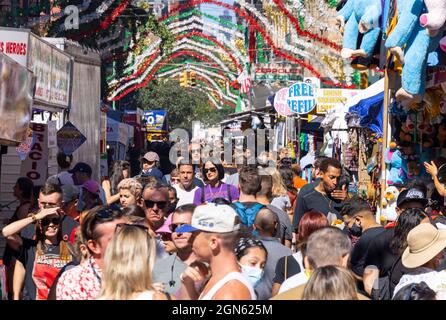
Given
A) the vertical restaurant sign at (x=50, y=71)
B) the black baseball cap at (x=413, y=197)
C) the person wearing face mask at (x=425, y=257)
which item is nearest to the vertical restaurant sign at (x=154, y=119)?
the vertical restaurant sign at (x=50, y=71)

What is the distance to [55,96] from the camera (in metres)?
15.0

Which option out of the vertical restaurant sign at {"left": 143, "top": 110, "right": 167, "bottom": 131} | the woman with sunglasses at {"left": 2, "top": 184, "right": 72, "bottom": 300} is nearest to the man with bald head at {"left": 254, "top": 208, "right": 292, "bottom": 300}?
the woman with sunglasses at {"left": 2, "top": 184, "right": 72, "bottom": 300}

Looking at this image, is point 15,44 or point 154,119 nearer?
point 15,44

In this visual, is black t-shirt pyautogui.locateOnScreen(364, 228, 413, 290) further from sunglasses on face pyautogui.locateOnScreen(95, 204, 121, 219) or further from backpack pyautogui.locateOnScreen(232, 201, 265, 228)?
sunglasses on face pyautogui.locateOnScreen(95, 204, 121, 219)

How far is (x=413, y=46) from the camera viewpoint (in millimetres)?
11727

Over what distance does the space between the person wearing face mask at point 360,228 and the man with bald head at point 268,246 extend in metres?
0.57

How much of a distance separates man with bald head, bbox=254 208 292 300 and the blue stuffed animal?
154 inches

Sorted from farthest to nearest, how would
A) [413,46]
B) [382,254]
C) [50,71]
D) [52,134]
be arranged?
[52,134], [50,71], [413,46], [382,254]

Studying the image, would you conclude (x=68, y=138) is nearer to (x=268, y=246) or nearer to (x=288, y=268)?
(x=268, y=246)

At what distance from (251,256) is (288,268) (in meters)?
0.37

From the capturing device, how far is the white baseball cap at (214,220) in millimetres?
5816

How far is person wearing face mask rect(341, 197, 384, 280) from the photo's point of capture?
26.3ft

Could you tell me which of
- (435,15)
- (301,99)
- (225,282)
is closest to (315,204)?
(435,15)

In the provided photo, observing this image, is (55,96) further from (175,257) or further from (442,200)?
(175,257)
